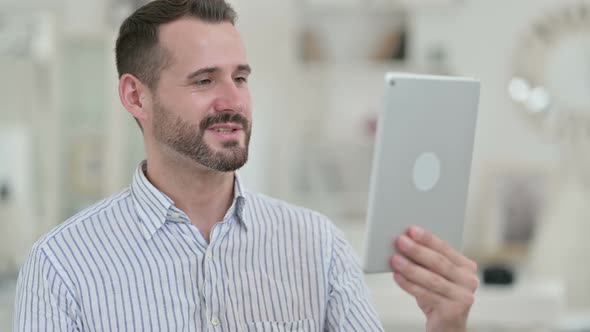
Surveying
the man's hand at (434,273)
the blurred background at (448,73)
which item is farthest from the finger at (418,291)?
the blurred background at (448,73)

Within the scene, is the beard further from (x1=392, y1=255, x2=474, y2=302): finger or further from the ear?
(x1=392, y1=255, x2=474, y2=302): finger

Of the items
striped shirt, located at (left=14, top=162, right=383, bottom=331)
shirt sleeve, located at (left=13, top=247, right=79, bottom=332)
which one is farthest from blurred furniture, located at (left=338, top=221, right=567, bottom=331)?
shirt sleeve, located at (left=13, top=247, right=79, bottom=332)

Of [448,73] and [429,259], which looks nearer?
[429,259]

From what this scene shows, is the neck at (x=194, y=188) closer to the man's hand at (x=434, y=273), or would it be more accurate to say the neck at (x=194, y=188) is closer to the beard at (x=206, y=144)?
the beard at (x=206, y=144)

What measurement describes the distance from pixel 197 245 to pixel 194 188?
11 centimetres

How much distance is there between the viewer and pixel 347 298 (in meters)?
1.70

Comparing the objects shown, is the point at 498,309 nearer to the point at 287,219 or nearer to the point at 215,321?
the point at 287,219

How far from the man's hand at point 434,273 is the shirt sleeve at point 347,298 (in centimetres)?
20

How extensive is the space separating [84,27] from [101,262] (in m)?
3.16

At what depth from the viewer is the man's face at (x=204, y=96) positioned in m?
1.58

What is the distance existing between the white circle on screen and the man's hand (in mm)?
73

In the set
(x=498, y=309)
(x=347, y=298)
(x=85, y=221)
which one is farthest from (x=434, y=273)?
(x=498, y=309)

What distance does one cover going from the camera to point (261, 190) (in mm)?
4660

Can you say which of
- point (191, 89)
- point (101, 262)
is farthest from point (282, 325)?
point (191, 89)
